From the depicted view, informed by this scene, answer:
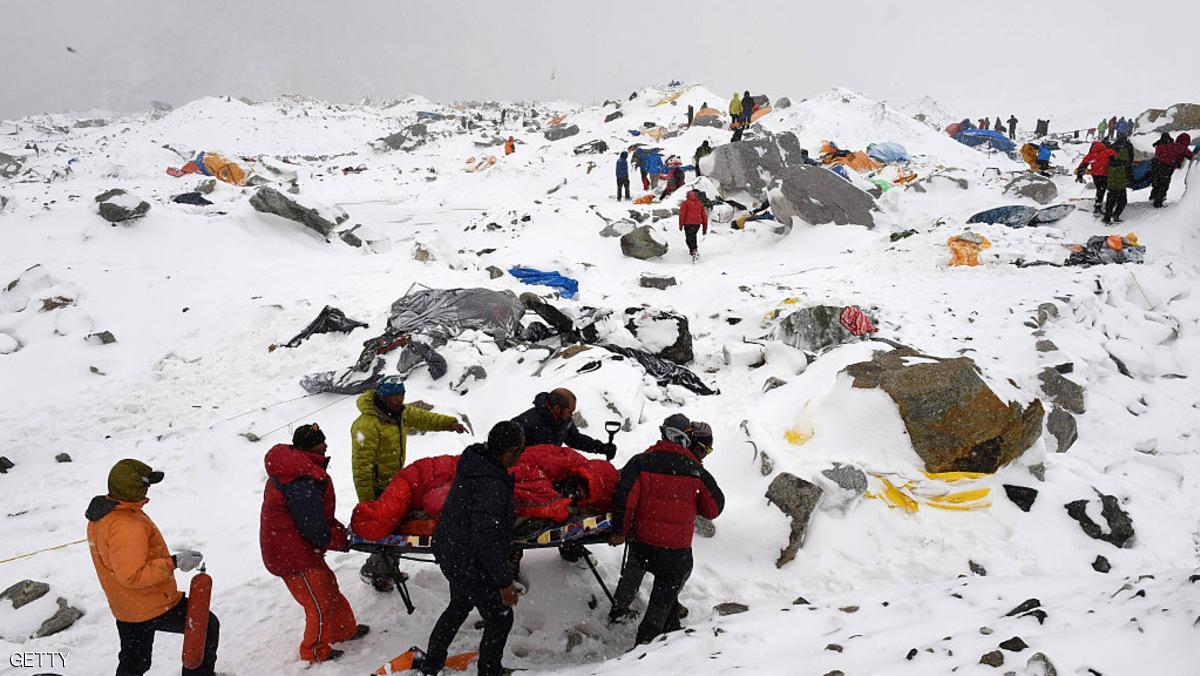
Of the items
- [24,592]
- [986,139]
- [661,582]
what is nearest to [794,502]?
[661,582]

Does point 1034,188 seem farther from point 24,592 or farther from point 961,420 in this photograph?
point 24,592

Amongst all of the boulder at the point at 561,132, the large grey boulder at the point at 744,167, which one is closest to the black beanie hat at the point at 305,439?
the large grey boulder at the point at 744,167

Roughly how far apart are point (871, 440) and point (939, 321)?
4.61 meters

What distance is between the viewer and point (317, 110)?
59.9 metres

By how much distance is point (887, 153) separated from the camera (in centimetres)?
2353

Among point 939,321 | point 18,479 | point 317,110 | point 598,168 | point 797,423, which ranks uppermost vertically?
point 317,110

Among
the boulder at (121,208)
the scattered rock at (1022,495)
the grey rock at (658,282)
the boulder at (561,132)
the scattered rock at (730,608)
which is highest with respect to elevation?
the boulder at (561,132)

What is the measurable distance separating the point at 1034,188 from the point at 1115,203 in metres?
4.71

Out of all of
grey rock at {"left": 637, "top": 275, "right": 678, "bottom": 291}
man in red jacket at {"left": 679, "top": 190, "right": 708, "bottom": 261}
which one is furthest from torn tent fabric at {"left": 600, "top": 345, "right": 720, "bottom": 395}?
man in red jacket at {"left": 679, "top": 190, "right": 708, "bottom": 261}

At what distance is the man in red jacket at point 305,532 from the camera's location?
3.74 m

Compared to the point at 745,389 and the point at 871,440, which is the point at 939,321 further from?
the point at 871,440

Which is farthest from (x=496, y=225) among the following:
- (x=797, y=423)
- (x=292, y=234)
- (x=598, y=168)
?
(x=797, y=423)

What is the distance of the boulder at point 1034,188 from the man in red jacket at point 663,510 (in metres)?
17.2

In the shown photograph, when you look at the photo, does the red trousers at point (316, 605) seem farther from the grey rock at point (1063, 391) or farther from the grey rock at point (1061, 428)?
the grey rock at point (1063, 391)
